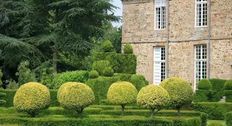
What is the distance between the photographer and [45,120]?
2047 centimetres

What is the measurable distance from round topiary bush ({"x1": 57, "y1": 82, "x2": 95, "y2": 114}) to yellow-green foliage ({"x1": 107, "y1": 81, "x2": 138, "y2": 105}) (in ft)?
5.28

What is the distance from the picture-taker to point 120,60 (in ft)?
110

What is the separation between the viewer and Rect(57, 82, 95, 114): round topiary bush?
21.4 metres

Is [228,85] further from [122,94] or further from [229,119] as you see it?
[122,94]

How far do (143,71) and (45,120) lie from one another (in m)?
19.9

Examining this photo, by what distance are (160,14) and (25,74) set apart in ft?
33.0

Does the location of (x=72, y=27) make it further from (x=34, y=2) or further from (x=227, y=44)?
(x=227, y=44)

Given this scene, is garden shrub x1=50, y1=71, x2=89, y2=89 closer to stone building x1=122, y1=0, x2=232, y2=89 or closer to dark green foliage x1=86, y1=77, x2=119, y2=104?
dark green foliage x1=86, y1=77, x2=119, y2=104

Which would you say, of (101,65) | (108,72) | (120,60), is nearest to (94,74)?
(101,65)

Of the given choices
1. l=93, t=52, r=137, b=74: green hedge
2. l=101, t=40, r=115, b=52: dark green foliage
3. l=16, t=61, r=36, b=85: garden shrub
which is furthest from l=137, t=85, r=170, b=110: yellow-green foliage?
l=16, t=61, r=36, b=85: garden shrub

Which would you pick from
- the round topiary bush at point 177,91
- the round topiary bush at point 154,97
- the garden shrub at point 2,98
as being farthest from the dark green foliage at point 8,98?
the round topiary bush at point 154,97

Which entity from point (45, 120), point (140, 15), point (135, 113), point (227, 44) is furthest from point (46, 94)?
point (140, 15)

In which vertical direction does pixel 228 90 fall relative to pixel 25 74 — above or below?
below

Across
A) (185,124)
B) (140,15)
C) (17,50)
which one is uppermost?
(140,15)
